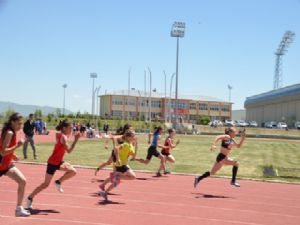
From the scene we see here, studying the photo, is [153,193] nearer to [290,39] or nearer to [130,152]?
[130,152]

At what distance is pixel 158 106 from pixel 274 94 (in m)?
34.7

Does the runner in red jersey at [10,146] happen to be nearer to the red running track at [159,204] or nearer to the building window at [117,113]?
the red running track at [159,204]

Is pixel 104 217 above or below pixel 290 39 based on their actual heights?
below

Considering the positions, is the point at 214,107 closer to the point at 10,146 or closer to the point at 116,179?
the point at 116,179

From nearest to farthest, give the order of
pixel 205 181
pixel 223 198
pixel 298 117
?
pixel 223 198
pixel 205 181
pixel 298 117

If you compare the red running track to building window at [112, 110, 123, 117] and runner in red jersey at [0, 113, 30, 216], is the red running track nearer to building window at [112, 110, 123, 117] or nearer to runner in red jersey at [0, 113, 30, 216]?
runner in red jersey at [0, 113, 30, 216]

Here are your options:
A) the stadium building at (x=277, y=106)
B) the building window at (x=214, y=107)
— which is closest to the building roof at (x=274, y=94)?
the stadium building at (x=277, y=106)

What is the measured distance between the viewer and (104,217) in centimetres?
852

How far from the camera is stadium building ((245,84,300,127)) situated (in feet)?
304

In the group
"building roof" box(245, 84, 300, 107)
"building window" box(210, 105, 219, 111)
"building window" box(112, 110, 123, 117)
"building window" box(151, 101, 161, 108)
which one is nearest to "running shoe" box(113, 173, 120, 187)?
"building roof" box(245, 84, 300, 107)

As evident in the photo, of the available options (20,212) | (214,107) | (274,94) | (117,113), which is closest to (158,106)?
(117,113)

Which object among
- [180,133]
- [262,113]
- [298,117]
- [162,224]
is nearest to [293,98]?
[298,117]

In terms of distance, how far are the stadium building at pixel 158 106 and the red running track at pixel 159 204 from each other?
99505 mm

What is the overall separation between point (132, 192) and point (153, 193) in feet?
1.69
